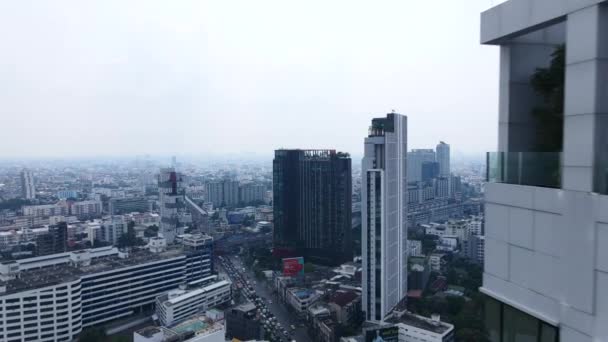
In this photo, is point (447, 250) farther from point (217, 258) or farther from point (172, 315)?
point (172, 315)

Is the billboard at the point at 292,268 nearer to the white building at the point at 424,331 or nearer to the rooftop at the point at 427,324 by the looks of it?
the rooftop at the point at 427,324

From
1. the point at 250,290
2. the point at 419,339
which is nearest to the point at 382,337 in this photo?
the point at 419,339

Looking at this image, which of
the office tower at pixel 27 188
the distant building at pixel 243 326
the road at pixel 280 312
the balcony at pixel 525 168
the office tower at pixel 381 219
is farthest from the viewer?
the office tower at pixel 27 188

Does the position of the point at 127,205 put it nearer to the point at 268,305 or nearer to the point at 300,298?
the point at 268,305

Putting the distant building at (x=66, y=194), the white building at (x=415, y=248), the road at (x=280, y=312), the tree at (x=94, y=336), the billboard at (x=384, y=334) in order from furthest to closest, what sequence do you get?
the distant building at (x=66, y=194) < the white building at (x=415, y=248) < the road at (x=280, y=312) < the tree at (x=94, y=336) < the billboard at (x=384, y=334)

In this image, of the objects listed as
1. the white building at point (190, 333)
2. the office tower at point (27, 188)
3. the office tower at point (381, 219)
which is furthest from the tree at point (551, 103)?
the office tower at point (27, 188)

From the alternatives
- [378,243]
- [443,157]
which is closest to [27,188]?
[378,243]
